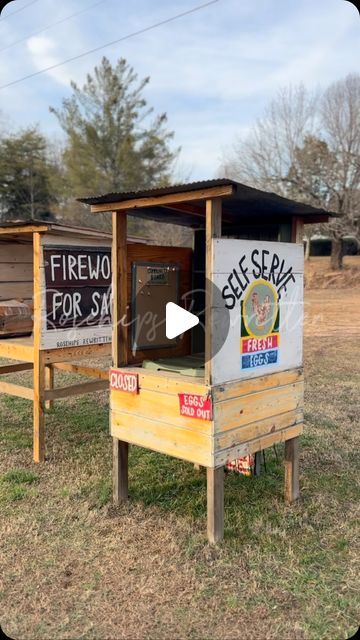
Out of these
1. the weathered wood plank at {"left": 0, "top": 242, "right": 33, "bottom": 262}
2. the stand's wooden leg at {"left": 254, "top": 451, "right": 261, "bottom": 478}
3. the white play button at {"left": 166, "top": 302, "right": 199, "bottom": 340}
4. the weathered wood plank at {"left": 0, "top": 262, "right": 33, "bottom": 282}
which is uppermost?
the weathered wood plank at {"left": 0, "top": 242, "right": 33, "bottom": 262}

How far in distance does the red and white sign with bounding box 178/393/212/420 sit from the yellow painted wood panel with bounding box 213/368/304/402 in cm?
6

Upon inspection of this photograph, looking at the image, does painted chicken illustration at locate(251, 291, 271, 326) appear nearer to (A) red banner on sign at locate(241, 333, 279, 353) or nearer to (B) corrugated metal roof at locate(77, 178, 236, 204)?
(A) red banner on sign at locate(241, 333, 279, 353)

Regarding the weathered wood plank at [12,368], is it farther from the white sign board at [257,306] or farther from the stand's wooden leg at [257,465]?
the white sign board at [257,306]

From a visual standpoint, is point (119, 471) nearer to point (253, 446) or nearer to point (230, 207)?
point (253, 446)

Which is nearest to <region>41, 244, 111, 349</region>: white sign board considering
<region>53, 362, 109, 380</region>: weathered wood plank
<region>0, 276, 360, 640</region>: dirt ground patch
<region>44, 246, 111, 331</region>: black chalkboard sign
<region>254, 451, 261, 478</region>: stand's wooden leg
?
<region>44, 246, 111, 331</region>: black chalkboard sign

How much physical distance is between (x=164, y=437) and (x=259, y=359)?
2.25 feet

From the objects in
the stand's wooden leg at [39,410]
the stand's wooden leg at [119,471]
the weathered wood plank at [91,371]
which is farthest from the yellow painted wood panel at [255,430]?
the weathered wood plank at [91,371]

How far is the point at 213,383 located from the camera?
2641 mm

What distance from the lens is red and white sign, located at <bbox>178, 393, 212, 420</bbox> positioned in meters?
2.63

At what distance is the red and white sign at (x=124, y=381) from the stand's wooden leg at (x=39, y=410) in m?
1.17

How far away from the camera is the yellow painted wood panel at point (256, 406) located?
8.85 feet

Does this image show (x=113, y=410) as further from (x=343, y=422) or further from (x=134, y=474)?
(x=343, y=422)

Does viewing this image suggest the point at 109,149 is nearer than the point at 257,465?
No

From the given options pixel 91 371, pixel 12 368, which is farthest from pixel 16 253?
pixel 91 371
